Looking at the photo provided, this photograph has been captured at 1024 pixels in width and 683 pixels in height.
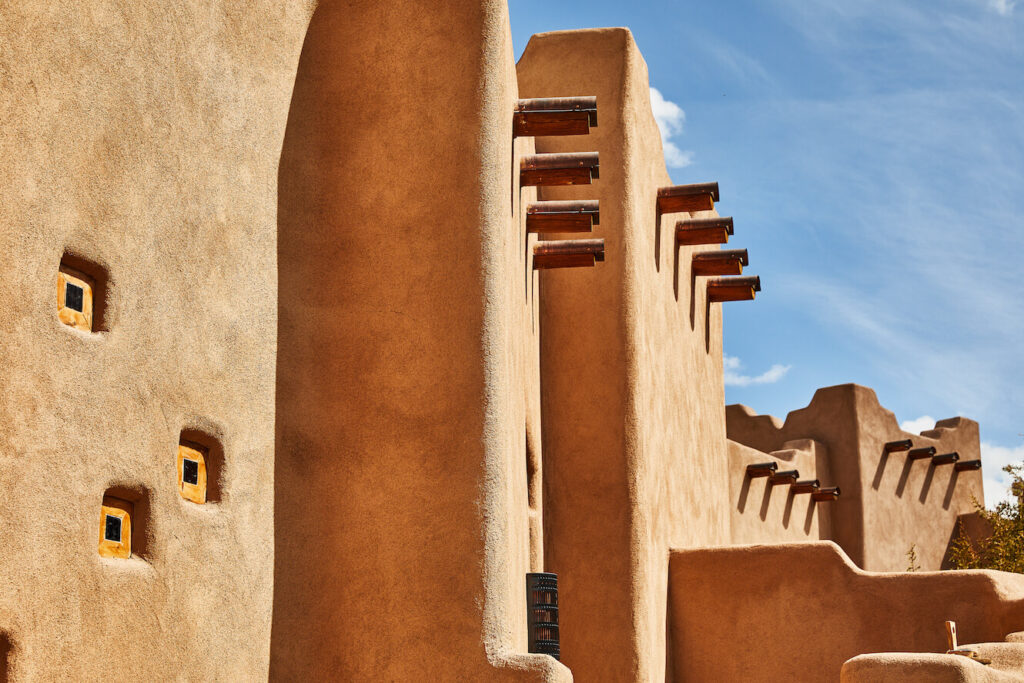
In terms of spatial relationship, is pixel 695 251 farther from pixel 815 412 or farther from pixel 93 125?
pixel 93 125

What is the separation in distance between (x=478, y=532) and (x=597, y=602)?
363cm

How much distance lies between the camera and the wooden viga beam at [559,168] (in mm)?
Result: 8641

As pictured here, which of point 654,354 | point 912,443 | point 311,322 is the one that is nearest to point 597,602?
point 654,354

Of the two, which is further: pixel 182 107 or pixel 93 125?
pixel 182 107

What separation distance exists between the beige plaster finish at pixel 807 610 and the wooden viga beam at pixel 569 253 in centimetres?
288

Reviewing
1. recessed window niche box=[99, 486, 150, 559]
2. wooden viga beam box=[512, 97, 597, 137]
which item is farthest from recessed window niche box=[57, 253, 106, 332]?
wooden viga beam box=[512, 97, 597, 137]

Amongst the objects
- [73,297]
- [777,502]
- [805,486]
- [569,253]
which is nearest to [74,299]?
[73,297]

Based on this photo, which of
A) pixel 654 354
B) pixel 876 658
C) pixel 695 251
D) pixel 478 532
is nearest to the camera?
pixel 478 532

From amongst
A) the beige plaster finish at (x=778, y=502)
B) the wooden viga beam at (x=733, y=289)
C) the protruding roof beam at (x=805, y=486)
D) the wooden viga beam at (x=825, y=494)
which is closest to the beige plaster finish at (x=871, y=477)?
the beige plaster finish at (x=778, y=502)

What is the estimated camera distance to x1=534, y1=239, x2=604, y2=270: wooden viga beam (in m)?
9.46

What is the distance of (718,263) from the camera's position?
12.8m

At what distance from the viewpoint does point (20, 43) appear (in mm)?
4309

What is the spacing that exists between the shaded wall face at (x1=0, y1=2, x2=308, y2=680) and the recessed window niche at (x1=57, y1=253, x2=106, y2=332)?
4 cm

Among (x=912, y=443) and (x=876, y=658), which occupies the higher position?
(x=912, y=443)
